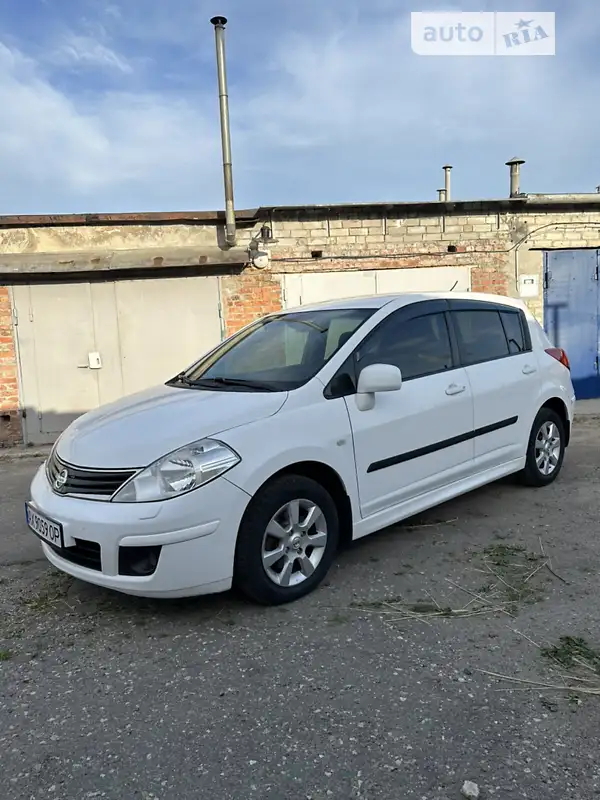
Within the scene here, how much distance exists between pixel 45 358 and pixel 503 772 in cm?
804

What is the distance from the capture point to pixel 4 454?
26.7ft

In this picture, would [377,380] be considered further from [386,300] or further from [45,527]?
[45,527]

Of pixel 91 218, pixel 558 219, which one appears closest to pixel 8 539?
pixel 91 218

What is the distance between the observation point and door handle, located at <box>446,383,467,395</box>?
13.6 feet

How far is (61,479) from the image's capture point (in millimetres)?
3248

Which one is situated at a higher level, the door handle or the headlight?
the door handle

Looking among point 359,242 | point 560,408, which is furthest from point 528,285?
point 560,408

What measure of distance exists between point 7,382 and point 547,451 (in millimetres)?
7075

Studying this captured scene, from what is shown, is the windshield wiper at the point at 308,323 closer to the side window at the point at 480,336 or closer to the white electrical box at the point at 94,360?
the side window at the point at 480,336

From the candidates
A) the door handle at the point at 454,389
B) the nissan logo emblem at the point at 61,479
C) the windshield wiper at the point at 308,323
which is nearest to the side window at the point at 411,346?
the door handle at the point at 454,389

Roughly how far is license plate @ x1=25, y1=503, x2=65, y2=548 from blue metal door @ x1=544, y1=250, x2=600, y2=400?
28.5 feet

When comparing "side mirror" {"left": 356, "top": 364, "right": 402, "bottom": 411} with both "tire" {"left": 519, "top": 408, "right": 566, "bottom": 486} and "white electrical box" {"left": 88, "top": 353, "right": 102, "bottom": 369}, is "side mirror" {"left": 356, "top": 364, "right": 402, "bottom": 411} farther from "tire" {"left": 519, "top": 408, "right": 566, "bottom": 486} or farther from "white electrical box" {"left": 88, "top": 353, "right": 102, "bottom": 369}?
"white electrical box" {"left": 88, "top": 353, "right": 102, "bottom": 369}

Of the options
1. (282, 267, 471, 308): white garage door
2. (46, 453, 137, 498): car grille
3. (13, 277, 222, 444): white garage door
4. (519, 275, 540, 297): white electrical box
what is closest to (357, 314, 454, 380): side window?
(46, 453, 137, 498): car grille

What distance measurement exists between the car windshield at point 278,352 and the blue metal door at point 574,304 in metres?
6.86
